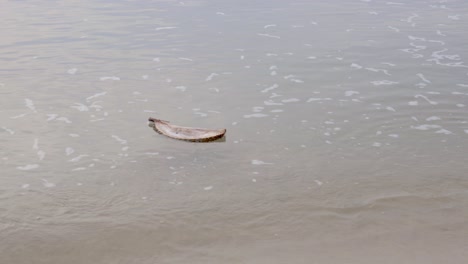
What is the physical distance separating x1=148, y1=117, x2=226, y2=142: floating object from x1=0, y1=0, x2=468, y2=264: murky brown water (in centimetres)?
13

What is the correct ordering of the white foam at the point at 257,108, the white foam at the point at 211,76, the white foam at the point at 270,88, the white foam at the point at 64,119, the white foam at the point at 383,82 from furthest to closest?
the white foam at the point at 211,76 < the white foam at the point at 383,82 < the white foam at the point at 270,88 < the white foam at the point at 257,108 < the white foam at the point at 64,119

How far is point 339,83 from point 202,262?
6.04 m

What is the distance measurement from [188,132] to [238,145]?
75 centimetres

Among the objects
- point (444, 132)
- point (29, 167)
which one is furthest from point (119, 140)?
point (444, 132)

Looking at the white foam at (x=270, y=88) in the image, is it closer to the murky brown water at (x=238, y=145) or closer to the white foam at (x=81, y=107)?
the murky brown water at (x=238, y=145)

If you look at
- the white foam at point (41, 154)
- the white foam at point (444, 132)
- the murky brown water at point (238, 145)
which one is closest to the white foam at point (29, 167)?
the murky brown water at point (238, 145)

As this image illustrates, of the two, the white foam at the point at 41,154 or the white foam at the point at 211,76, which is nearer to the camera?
the white foam at the point at 41,154

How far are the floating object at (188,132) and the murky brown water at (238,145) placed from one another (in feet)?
0.41

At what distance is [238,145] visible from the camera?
333 inches

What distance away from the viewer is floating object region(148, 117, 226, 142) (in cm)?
852

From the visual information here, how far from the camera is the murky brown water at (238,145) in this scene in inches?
239

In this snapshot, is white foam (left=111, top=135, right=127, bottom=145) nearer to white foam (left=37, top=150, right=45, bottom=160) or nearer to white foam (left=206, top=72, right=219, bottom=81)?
white foam (left=37, top=150, right=45, bottom=160)

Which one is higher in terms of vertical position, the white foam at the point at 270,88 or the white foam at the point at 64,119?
the white foam at the point at 64,119

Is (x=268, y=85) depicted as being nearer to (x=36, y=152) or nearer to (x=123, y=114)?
(x=123, y=114)
